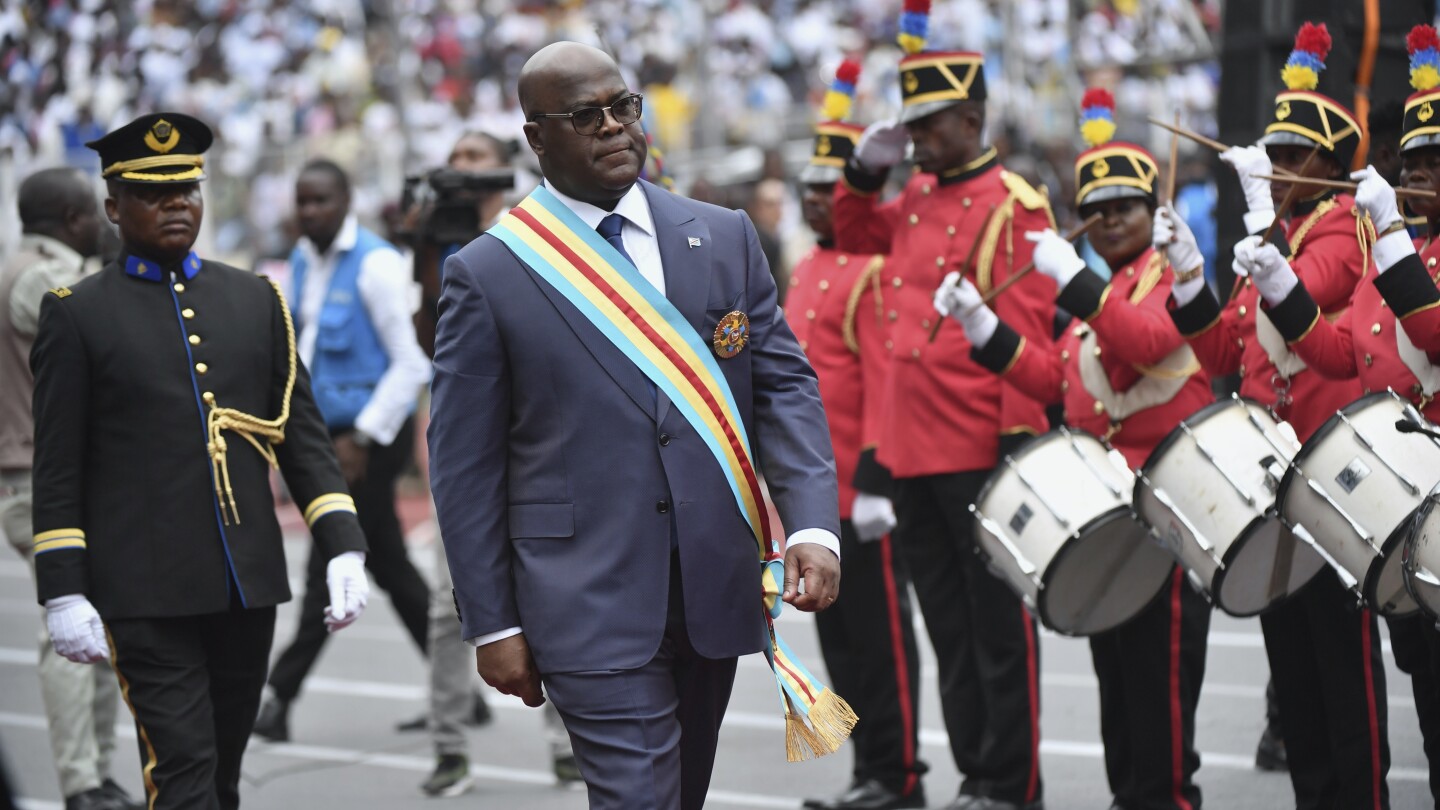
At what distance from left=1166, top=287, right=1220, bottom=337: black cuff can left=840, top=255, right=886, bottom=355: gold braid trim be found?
1687mm

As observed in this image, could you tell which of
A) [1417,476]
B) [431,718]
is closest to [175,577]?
[431,718]

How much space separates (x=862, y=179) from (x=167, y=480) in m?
3.06

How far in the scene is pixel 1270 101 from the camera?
30.9 ft

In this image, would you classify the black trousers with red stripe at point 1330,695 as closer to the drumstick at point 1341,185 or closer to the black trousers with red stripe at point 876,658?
the drumstick at point 1341,185

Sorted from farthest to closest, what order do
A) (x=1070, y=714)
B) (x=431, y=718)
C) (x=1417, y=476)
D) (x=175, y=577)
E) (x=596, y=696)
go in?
(x=1070, y=714), (x=431, y=718), (x=175, y=577), (x=1417, y=476), (x=596, y=696)

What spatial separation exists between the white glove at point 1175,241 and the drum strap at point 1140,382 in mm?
459

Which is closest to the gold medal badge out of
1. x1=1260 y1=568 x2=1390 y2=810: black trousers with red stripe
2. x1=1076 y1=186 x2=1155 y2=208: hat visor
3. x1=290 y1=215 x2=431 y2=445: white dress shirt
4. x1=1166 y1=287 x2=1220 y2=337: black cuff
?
x1=1166 y1=287 x2=1220 y2=337: black cuff

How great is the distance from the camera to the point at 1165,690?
20.9 feet

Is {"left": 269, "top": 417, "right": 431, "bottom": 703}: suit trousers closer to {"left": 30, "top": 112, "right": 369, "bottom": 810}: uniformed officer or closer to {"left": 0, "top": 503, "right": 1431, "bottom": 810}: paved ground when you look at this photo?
{"left": 0, "top": 503, "right": 1431, "bottom": 810}: paved ground

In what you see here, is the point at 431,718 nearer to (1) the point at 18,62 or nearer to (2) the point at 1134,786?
(2) the point at 1134,786

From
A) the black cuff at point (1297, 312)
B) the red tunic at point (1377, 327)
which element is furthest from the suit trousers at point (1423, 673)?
the black cuff at point (1297, 312)

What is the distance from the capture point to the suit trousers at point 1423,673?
5660 millimetres

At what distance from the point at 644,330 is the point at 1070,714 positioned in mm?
4833

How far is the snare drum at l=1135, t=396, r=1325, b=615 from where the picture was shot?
217 inches
